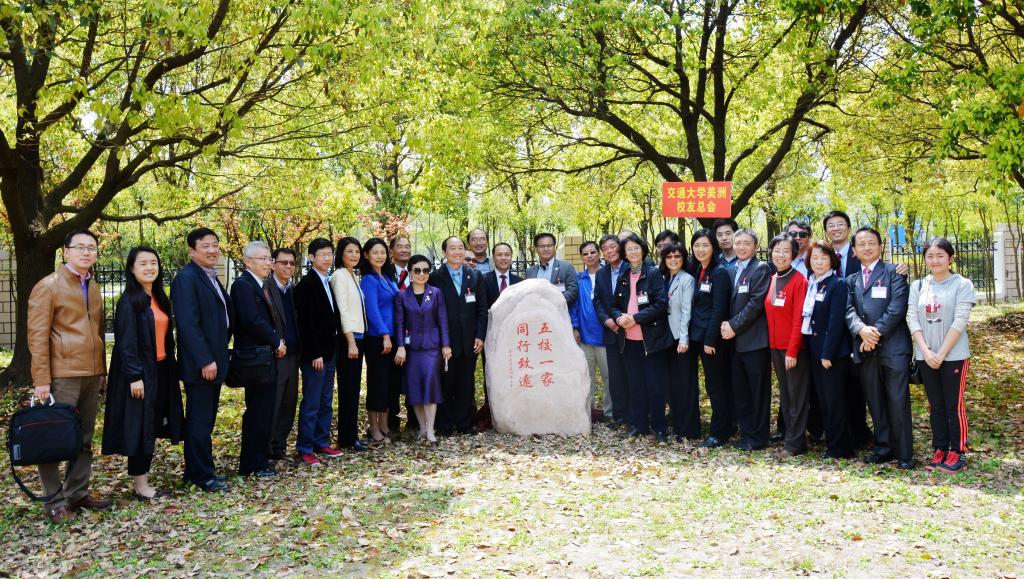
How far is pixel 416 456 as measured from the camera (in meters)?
6.45

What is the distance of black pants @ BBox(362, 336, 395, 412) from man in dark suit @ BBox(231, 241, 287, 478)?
1029mm

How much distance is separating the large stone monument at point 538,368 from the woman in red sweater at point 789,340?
5.83 ft

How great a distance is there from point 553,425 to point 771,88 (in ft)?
17.8

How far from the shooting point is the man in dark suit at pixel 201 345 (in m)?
5.23

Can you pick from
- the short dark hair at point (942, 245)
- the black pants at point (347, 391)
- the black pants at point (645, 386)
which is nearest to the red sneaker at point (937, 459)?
the short dark hair at point (942, 245)

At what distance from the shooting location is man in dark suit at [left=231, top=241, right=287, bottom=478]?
5582 mm

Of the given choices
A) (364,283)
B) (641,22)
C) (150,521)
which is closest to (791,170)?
(641,22)

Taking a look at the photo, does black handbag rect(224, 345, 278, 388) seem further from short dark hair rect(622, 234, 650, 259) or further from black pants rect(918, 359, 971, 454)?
black pants rect(918, 359, 971, 454)

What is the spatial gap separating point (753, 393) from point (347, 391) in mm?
3650

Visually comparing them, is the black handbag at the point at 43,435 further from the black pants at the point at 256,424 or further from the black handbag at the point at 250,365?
the black pants at the point at 256,424

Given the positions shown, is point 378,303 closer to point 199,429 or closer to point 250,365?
point 250,365

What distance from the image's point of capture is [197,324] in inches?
208

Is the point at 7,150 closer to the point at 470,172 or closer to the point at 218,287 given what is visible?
the point at 218,287

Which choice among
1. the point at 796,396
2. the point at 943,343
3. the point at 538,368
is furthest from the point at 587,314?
the point at 943,343
